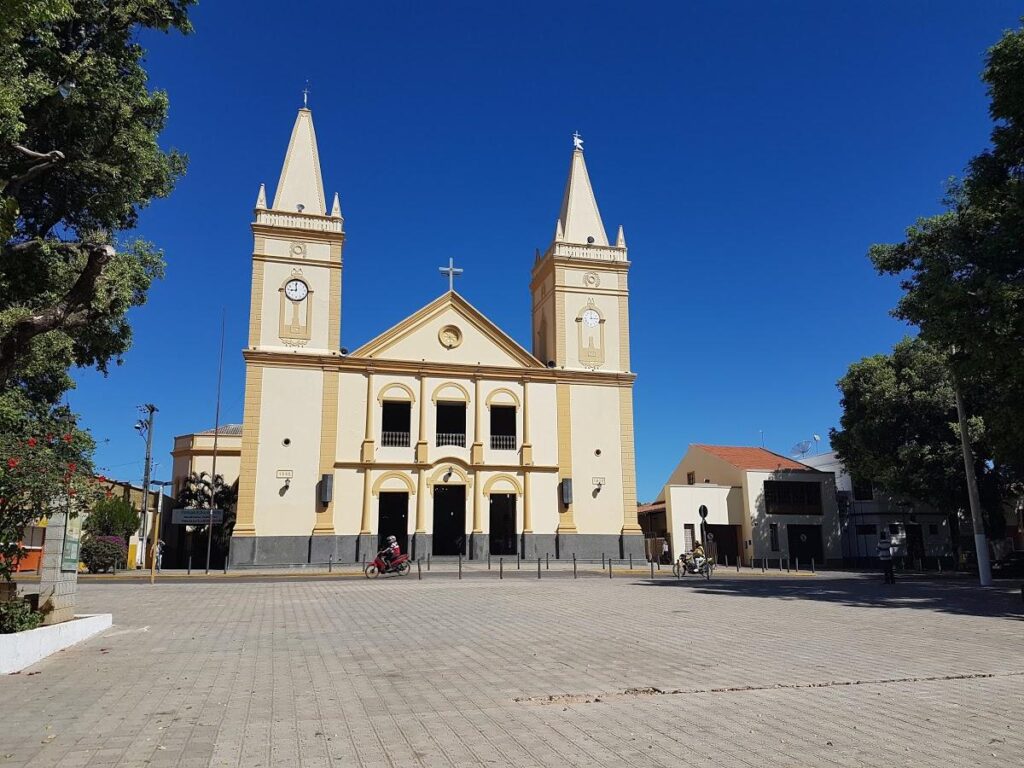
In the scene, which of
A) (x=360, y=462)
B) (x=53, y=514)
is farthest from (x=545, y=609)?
(x=360, y=462)

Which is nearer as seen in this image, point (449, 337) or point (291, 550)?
point (291, 550)

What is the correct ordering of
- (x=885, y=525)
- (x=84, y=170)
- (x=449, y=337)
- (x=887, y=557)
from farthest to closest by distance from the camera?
(x=885, y=525) < (x=449, y=337) < (x=887, y=557) < (x=84, y=170)

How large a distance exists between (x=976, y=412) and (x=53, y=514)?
30.6m

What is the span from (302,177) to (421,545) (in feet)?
58.4

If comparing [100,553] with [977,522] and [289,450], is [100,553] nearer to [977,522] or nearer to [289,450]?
[289,450]

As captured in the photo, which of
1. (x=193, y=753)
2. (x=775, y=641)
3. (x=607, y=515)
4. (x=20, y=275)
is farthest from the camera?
(x=607, y=515)

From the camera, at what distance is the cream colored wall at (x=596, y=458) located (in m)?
35.3

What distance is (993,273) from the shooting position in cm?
1666

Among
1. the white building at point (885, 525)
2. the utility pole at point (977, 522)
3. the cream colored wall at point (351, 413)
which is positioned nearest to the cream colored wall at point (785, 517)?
the white building at point (885, 525)

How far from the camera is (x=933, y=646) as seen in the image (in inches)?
397

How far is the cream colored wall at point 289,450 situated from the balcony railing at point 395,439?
2.95 meters

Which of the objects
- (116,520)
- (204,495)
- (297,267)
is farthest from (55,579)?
(204,495)

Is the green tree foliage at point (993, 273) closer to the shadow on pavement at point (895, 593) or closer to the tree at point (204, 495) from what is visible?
the shadow on pavement at point (895, 593)

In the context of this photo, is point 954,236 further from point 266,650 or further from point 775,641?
point 266,650
